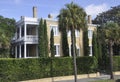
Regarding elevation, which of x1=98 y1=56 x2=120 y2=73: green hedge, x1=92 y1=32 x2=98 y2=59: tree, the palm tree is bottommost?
x1=98 y1=56 x2=120 y2=73: green hedge

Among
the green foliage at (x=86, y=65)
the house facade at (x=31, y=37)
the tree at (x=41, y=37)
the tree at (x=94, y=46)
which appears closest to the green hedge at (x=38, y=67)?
the green foliage at (x=86, y=65)

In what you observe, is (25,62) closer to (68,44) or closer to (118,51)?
(68,44)

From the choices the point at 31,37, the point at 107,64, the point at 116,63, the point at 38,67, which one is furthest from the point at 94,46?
the point at 38,67

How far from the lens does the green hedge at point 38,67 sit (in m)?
30.2

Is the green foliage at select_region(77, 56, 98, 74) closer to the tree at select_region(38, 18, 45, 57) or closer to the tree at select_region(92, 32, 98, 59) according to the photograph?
the tree at select_region(38, 18, 45, 57)

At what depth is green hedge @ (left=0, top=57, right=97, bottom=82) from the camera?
3023 centimetres

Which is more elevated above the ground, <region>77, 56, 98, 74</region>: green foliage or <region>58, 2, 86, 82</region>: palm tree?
<region>58, 2, 86, 82</region>: palm tree

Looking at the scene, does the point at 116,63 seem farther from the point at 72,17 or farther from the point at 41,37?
the point at 72,17

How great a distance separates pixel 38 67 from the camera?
3300 centimetres

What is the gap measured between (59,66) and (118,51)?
24058 mm

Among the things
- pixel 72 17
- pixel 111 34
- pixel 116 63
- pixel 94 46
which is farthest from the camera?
Result: pixel 94 46

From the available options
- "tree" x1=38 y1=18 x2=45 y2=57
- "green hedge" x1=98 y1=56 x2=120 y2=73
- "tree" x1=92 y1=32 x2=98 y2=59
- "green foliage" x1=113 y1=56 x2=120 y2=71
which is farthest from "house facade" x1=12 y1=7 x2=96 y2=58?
"green foliage" x1=113 y1=56 x2=120 y2=71

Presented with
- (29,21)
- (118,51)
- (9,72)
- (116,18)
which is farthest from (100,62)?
(9,72)

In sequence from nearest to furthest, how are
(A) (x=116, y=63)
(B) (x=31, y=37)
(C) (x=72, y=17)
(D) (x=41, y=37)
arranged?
(C) (x=72, y=17)
(A) (x=116, y=63)
(D) (x=41, y=37)
(B) (x=31, y=37)
